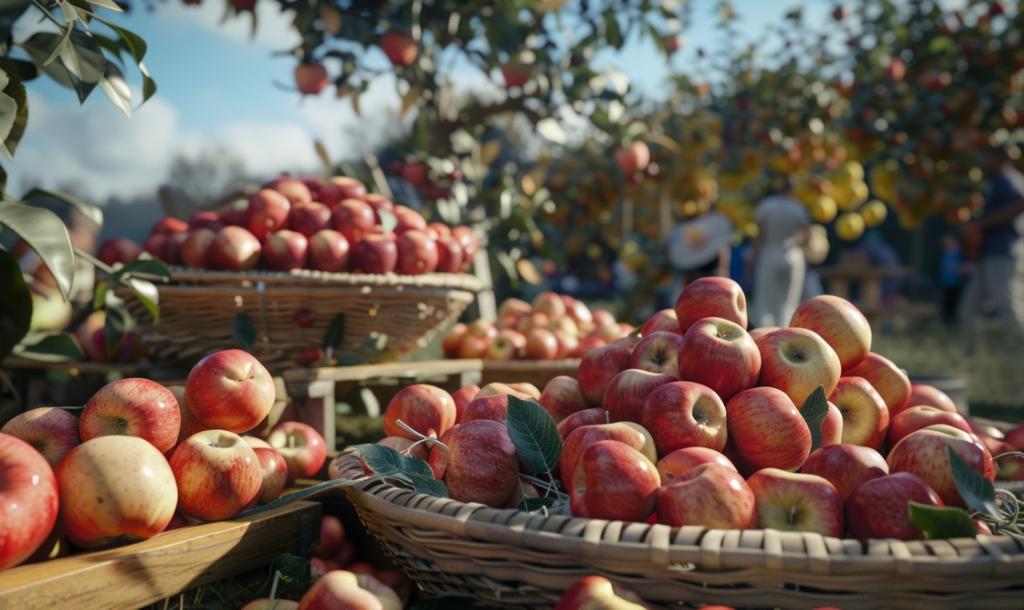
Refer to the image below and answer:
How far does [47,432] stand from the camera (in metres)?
1.38

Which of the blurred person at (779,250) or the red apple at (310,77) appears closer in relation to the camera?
the red apple at (310,77)

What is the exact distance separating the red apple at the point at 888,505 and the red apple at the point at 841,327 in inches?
19.4

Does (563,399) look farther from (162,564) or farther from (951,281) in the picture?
(951,281)

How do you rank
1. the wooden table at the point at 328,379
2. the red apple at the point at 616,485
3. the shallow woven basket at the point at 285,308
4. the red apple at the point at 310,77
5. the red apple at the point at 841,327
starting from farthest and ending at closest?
the red apple at the point at 310,77 → the shallow woven basket at the point at 285,308 → the wooden table at the point at 328,379 → the red apple at the point at 841,327 → the red apple at the point at 616,485

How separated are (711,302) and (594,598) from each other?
912 mm

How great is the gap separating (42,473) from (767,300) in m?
6.36

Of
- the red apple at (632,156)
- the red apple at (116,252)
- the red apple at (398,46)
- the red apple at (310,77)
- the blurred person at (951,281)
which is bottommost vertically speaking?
the blurred person at (951,281)

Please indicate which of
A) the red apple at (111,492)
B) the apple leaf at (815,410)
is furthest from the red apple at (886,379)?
the red apple at (111,492)

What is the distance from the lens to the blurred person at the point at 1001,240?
5.26 metres

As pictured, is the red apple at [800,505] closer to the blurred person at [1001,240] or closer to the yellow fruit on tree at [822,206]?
the blurred person at [1001,240]

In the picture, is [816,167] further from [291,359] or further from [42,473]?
[42,473]

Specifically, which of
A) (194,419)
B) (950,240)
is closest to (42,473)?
(194,419)

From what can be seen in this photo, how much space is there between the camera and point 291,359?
244 centimetres

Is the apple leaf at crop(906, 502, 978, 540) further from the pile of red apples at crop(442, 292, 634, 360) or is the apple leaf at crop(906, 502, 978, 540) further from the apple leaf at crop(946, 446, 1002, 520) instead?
the pile of red apples at crop(442, 292, 634, 360)
